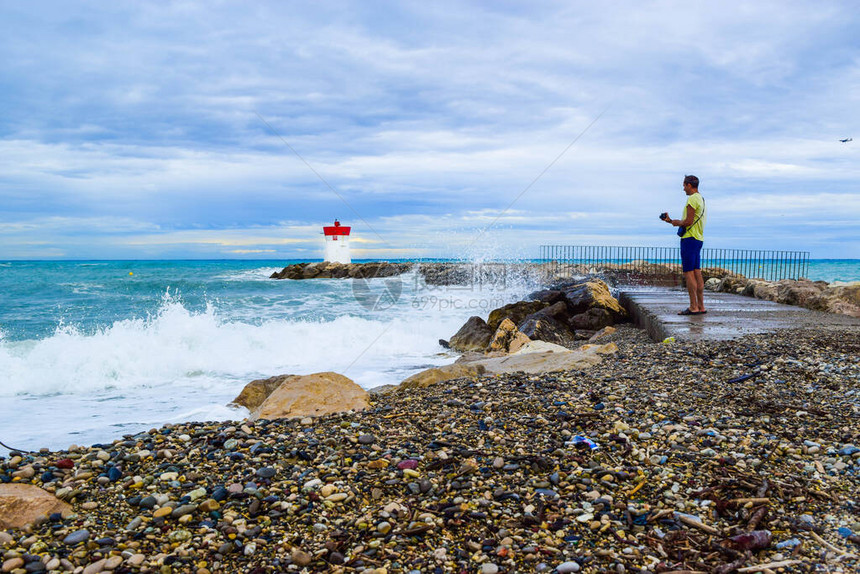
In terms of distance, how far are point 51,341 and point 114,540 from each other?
10936 mm

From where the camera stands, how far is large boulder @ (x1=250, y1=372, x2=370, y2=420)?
13.7ft

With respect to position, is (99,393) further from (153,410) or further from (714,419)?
(714,419)

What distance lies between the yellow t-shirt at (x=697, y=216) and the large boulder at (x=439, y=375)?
3744 mm

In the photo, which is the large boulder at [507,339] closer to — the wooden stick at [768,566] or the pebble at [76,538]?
the wooden stick at [768,566]

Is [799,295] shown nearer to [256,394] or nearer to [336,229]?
[256,394]

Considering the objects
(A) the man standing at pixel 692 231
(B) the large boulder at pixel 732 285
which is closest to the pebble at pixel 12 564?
(A) the man standing at pixel 692 231

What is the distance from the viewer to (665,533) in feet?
7.50

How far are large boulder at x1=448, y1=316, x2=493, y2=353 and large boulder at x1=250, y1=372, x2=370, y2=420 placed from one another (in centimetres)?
648

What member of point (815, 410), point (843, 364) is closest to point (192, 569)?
point (815, 410)

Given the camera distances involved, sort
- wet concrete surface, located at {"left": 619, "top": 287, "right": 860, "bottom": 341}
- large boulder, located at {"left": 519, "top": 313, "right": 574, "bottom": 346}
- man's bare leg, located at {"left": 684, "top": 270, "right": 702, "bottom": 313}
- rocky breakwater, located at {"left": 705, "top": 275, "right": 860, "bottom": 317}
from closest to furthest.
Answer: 1. wet concrete surface, located at {"left": 619, "top": 287, "right": 860, "bottom": 341}
2. man's bare leg, located at {"left": 684, "top": 270, "right": 702, "bottom": 313}
3. rocky breakwater, located at {"left": 705, "top": 275, "right": 860, "bottom": 317}
4. large boulder, located at {"left": 519, "top": 313, "right": 574, "bottom": 346}

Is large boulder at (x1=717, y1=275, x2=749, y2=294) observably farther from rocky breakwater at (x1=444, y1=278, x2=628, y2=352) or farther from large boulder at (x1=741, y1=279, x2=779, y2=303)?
rocky breakwater at (x1=444, y1=278, x2=628, y2=352)

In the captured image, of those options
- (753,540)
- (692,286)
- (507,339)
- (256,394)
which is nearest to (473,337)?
(507,339)

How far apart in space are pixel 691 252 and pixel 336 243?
97.0 feet

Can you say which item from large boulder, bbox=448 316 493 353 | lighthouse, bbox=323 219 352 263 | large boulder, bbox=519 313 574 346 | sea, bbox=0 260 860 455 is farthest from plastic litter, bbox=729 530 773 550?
lighthouse, bbox=323 219 352 263
